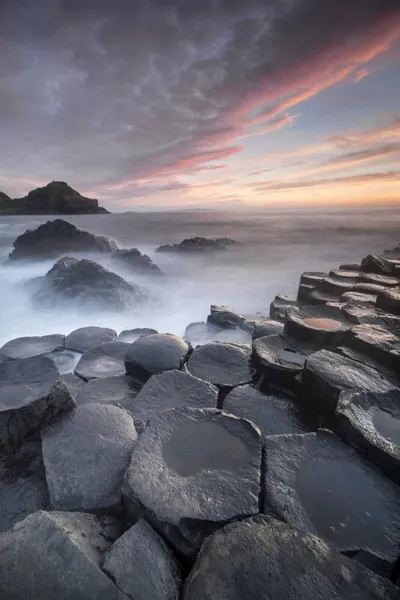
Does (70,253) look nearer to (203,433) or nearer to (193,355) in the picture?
(193,355)

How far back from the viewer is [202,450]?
2588 millimetres

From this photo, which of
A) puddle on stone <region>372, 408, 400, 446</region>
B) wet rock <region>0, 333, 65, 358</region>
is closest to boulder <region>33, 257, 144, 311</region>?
wet rock <region>0, 333, 65, 358</region>

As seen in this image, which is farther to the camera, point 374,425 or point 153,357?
point 153,357

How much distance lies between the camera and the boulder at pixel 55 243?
2100 centimetres

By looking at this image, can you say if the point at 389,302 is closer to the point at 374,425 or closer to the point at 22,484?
the point at 374,425

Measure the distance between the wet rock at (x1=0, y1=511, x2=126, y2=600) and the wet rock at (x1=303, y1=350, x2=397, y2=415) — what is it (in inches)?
102

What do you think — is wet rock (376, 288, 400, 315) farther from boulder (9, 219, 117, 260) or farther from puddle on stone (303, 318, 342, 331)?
boulder (9, 219, 117, 260)

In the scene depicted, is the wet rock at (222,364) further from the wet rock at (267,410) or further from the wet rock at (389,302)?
the wet rock at (389,302)

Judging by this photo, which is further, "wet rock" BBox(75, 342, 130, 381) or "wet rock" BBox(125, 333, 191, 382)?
"wet rock" BBox(75, 342, 130, 381)

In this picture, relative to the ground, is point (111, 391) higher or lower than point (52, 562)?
lower

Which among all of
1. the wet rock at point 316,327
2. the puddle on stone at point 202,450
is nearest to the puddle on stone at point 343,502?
the puddle on stone at point 202,450

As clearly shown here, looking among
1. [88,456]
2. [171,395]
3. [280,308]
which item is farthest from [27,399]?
[280,308]

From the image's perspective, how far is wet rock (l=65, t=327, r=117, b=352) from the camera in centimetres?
588

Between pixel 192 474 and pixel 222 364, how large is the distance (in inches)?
81.2
